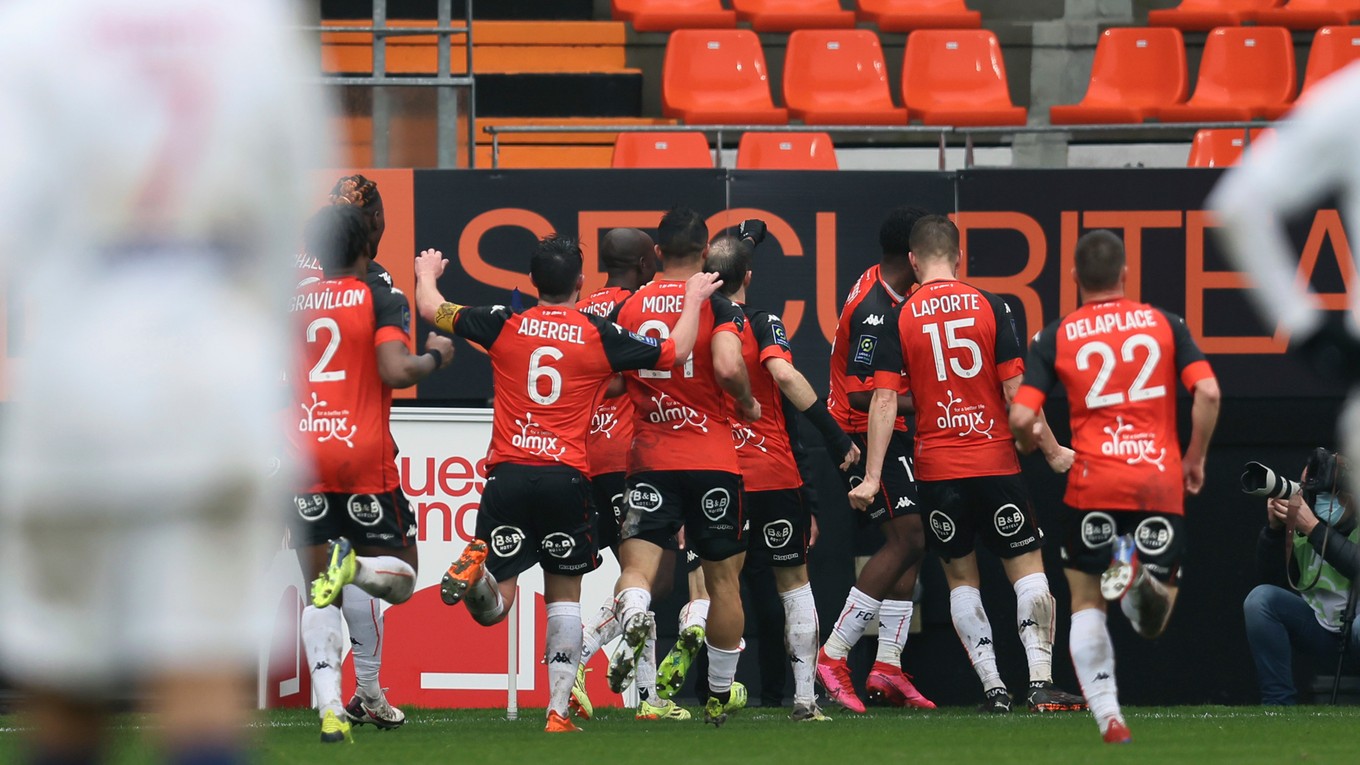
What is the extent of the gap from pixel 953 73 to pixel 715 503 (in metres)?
7.32

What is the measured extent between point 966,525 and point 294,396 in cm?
312

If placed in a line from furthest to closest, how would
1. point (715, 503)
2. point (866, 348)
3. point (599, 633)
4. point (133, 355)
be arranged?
1. point (599, 633)
2. point (866, 348)
3. point (715, 503)
4. point (133, 355)

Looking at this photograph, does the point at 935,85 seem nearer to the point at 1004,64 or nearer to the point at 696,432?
the point at 1004,64

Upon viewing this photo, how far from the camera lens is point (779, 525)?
845 centimetres

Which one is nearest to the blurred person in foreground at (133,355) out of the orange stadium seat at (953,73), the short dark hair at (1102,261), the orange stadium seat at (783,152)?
the short dark hair at (1102,261)

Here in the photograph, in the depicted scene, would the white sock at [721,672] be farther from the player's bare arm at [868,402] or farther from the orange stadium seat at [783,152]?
the orange stadium seat at [783,152]

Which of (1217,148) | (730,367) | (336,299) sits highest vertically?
(1217,148)

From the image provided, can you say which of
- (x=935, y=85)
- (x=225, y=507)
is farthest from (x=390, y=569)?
(x=935, y=85)

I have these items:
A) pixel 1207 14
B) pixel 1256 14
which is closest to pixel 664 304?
pixel 1207 14

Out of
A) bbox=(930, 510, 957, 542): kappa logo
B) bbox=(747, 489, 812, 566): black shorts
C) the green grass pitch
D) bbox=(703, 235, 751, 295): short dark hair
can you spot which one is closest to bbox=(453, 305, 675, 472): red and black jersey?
bbox=(703, 235, 751, 295): short dark hair

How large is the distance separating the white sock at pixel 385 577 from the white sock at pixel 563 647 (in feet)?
2.28

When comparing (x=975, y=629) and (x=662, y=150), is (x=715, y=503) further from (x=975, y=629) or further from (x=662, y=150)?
(x=662, y=150)

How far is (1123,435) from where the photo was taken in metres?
6.95

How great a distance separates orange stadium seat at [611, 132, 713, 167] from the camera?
12.2 meters
